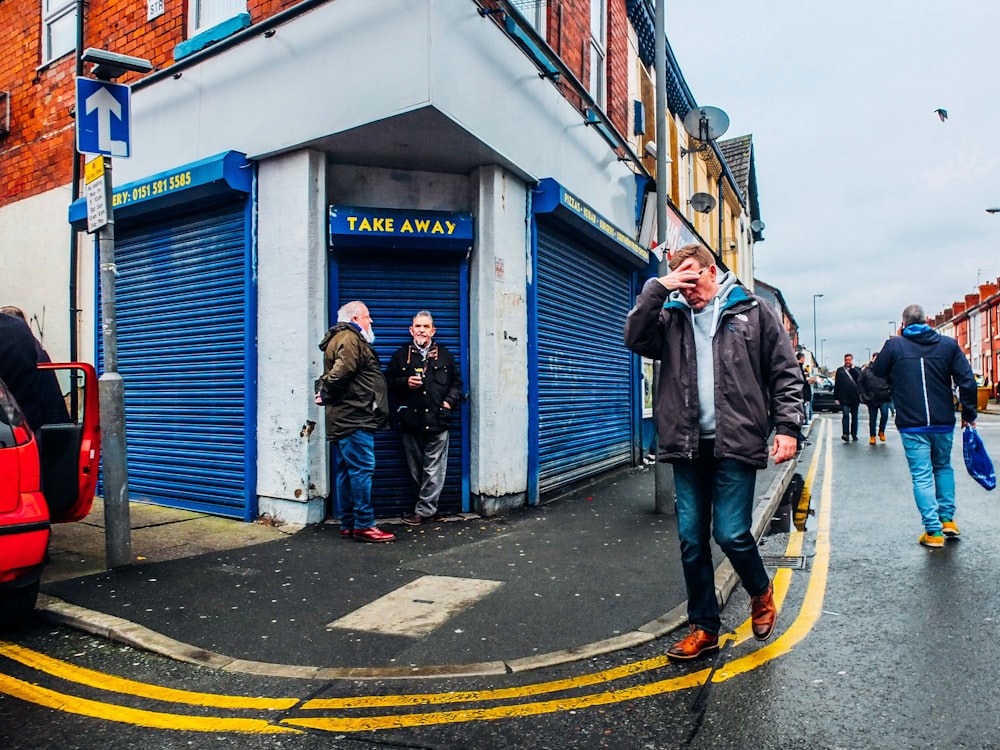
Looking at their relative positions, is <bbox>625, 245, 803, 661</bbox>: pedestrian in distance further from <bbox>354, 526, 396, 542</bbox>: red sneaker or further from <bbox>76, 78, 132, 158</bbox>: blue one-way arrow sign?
<bbox>76, 78, 132, 158</bbox>: blue one-way arrow sign

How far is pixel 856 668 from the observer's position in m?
3.46

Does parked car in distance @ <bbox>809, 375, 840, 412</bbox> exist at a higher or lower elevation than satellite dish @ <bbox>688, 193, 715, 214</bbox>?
lower

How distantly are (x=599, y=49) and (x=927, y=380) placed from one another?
7467 millimetres

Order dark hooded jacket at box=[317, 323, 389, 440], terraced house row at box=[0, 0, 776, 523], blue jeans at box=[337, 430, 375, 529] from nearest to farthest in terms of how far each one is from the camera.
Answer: dark hooded jacket at box=[317, 323, 389, 440]
blue jeans at box=[337, 430, 375, 529]
terraced house row at box=[0, 0, 776, 523]

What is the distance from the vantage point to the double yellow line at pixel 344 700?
3.03 m

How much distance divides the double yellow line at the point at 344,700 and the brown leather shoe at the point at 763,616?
109 millimetres

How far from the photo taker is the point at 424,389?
6832 millimetres

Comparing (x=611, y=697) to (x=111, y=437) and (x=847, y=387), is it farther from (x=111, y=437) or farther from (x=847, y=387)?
(x=847, y=387)

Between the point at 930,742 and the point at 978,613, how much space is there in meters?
1.82

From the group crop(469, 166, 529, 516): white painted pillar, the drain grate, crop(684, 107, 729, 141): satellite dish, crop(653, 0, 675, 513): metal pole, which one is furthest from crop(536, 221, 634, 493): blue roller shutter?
the drain grate

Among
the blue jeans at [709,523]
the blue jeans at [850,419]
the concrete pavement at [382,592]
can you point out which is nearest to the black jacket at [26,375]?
the concrete pavement at [382,592]

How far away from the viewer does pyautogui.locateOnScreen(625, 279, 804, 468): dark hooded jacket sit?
346cm

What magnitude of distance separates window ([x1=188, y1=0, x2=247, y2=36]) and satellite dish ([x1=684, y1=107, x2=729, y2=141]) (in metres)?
6.05

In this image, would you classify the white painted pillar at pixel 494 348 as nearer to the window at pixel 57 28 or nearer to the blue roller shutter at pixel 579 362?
the blue roller shutter at pixel 579 362
